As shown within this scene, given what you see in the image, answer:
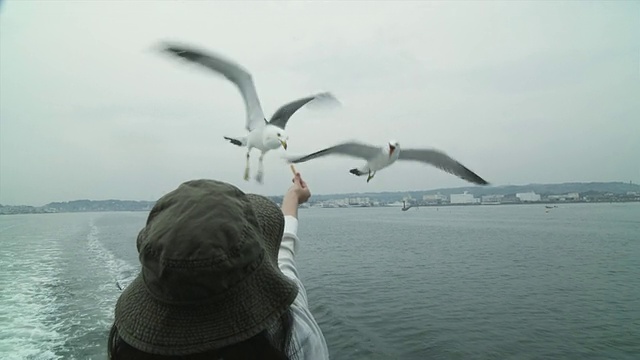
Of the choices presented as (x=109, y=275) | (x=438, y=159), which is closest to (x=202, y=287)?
(x=438, y=159)

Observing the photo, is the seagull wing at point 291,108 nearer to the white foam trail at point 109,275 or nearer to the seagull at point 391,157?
the seagull at point 391,157

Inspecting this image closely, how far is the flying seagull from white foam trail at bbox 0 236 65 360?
4.79 meters

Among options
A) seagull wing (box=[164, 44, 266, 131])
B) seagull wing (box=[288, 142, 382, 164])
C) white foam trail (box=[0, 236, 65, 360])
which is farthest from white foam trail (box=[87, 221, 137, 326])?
seagull wing (box=[288, 142, 382, 164])

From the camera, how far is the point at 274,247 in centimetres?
127

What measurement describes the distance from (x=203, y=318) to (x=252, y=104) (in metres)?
4.93

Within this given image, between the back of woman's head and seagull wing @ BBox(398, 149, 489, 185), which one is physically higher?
seagull wing @ BBox(398, 149, 489, 185)

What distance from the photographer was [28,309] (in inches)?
357

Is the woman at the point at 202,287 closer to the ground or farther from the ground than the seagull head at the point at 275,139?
closer to the ground

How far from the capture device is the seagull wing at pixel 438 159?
5.79 metres

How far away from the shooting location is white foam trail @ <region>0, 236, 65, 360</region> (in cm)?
691

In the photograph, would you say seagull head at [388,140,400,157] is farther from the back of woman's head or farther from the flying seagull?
the back of woman's head

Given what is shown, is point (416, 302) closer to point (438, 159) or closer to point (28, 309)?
point (438, 159)

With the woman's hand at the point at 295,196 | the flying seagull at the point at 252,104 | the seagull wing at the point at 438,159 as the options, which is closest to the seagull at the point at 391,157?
the seagull wing at the point at 438,159

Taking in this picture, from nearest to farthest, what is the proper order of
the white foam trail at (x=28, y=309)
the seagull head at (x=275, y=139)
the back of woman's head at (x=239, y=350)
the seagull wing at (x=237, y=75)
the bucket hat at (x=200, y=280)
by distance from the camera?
the bucket hat at (x=200, y=280) → the back of woman's head at (x=239, y=350) → the seagull head at (x=275, y=139) → the seagull wing at (x=237, y=75) → the white foam trail at (x=28, y=309)
